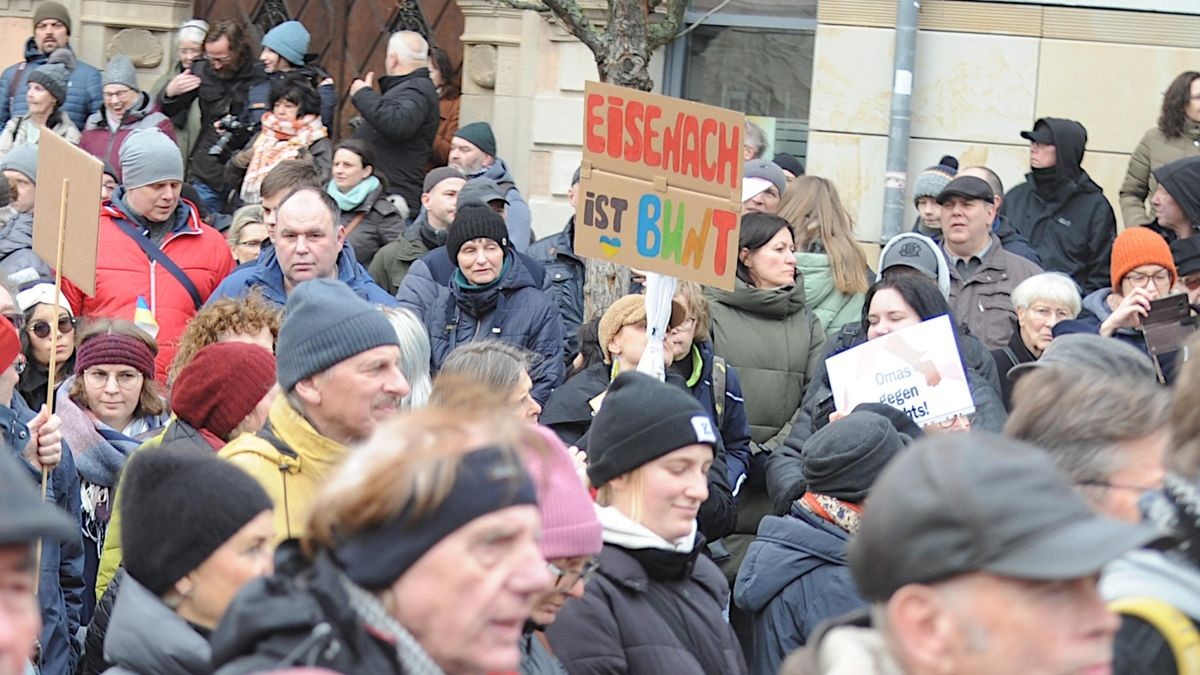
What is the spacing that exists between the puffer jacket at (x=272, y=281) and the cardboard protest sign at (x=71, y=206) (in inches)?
29.6

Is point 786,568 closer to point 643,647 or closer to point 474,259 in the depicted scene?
Result: point 643,647

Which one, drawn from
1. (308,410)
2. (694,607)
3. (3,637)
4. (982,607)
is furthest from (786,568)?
(3,637)

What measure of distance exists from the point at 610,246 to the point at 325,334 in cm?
204

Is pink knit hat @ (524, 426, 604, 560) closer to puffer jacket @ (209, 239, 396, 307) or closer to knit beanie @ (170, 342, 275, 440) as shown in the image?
knit beanie @ (170, 342, 275, 440)

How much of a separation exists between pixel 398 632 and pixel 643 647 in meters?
1.75

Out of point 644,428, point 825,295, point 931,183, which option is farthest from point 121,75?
point 644,428

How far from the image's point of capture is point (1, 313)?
21.6 feet

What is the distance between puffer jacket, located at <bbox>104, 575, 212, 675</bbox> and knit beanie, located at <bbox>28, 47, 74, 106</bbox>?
879 cm

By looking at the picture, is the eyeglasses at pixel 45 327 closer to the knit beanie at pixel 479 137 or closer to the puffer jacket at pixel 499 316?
the puffer jacket at pixel 499 316

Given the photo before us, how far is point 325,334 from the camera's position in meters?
4.42

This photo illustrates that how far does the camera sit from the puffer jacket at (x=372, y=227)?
394 inches

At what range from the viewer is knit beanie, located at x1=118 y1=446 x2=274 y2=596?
3.68 meters

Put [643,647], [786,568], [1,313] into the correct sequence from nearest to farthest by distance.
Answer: [643,647] → [786,568] → [1,313]

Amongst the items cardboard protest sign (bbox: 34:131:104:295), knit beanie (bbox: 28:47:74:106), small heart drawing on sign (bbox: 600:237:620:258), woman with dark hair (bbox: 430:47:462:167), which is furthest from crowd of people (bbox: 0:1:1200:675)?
woman with dark hair (bbox: 430:47:462:167)
